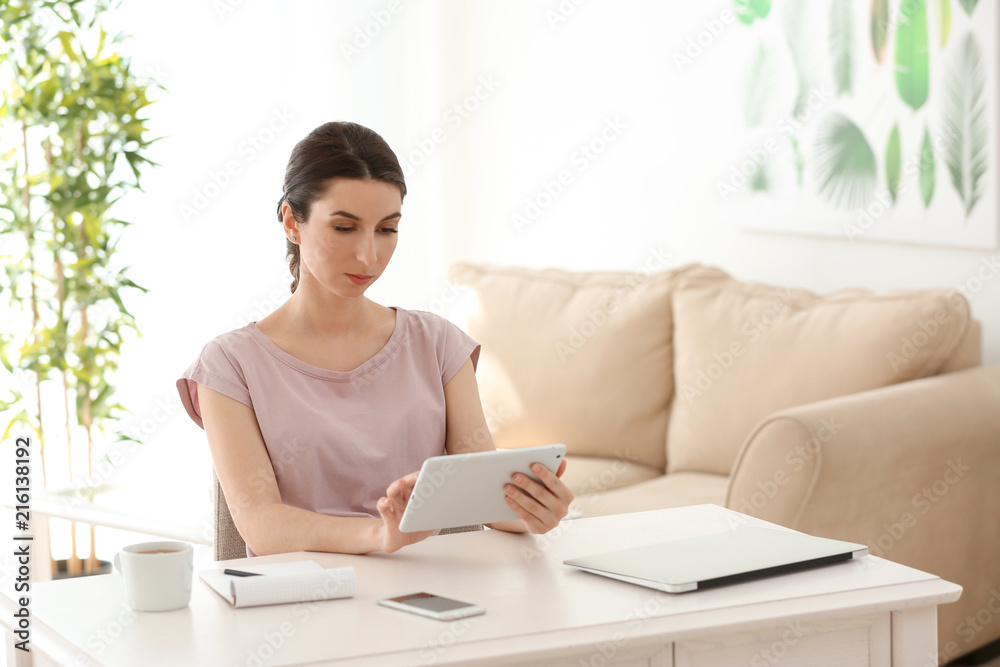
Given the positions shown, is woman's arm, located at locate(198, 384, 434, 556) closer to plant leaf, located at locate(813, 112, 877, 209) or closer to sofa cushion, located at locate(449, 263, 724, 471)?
sofa cushion, located at locate(449, 263, 724, 471)

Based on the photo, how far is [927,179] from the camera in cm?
279

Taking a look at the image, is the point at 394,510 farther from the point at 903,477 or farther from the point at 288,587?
the point at 903,477

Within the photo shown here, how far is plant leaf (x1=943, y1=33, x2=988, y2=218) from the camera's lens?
2646 mm

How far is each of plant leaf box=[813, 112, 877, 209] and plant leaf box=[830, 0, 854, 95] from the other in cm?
9

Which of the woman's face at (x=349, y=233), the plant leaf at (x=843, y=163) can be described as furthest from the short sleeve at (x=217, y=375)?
the plant leaf at (x=843, y=163)

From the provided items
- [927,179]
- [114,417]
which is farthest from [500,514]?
[114,417]

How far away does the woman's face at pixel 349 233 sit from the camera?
5.55 feet

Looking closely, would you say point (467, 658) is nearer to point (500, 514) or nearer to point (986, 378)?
point (500, 514)

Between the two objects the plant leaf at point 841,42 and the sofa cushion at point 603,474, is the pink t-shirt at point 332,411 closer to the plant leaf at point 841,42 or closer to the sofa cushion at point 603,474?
the sofa cushion at point 603,474

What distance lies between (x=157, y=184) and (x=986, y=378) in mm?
2675

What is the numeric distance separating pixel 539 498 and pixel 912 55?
194cm

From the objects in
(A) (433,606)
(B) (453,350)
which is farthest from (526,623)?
(B) (453,350)

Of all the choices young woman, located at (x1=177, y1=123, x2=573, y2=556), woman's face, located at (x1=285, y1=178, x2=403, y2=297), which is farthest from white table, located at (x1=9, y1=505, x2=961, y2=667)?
woman's face, located at (x1=285, y1=178, x2=403, y2=297)

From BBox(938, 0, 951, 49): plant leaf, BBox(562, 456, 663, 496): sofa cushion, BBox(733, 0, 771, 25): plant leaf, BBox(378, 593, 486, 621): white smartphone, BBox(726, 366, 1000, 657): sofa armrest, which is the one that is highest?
BBox(733, 0, 771, 25): plant leaf
